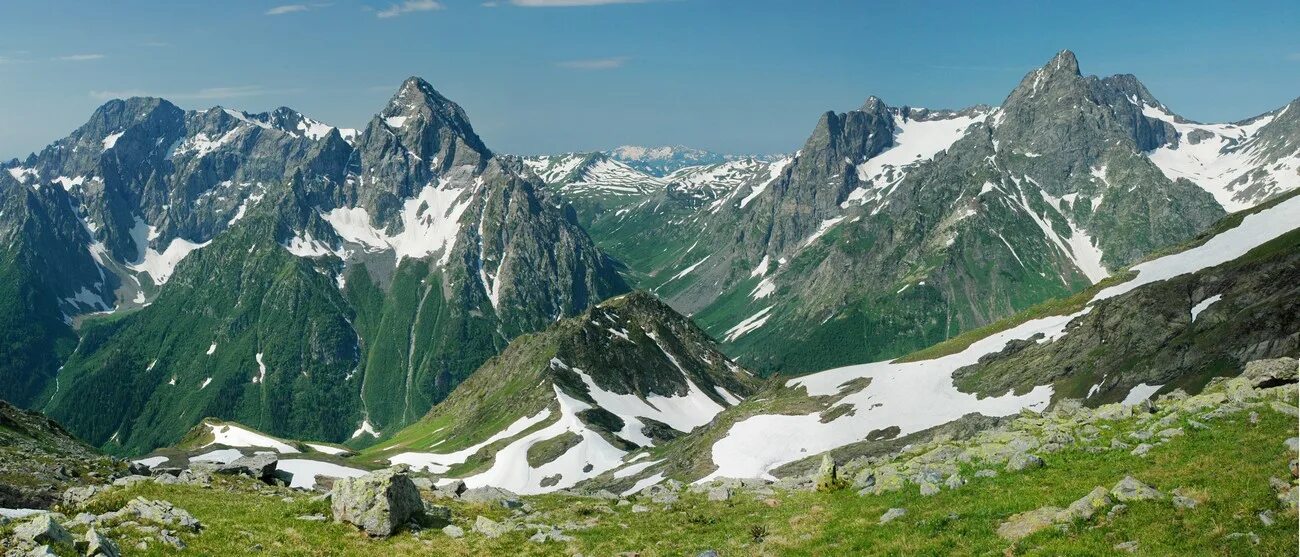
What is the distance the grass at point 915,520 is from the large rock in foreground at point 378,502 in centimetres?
67

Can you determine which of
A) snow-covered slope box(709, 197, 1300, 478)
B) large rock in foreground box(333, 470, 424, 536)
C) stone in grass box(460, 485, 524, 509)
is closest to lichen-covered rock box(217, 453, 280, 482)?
stone in grass box(460, 485, 524, 509)

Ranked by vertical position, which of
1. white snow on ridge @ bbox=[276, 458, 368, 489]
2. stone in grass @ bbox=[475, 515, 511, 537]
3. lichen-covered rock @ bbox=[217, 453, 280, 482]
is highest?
lichen-covered rock @ bbox=[217, 453, 280, 482]

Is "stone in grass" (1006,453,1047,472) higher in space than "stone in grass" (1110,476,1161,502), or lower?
lower

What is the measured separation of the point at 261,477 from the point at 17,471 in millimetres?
12948

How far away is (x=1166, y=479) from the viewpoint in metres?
32.1

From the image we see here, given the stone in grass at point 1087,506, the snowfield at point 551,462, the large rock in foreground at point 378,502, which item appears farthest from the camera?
the snowfield at point 551,462

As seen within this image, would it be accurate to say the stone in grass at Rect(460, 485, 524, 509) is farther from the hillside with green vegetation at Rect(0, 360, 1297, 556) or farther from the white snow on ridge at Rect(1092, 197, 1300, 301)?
the white snow on ridge at Rect(1092, 197, 1300, 301)

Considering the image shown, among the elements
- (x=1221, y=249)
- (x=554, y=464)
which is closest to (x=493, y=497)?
(x=554, y=464)

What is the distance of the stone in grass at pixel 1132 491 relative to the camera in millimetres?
30141

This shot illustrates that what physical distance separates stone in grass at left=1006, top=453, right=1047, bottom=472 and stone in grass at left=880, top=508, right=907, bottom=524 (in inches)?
282

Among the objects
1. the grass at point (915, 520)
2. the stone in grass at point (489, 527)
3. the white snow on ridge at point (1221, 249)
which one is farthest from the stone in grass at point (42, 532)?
the white snow on ridge at point (1221, 249)

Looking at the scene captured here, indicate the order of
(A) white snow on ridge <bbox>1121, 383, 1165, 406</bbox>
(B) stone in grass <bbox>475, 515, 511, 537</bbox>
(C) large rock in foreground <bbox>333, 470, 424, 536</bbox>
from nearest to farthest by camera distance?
1. (C) large rock in foreground <bbox>333, 470, 424, 536</bbox>
2. (B) stone in grass <bbox>475, 515, 511, 537</bbox>
3. (A) white snow on ridge <bbox>1121, 383, 1165, 406</bbox>

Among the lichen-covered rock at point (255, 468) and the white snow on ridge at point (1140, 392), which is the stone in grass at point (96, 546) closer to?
the lichen-covered rock at point (255, 468)

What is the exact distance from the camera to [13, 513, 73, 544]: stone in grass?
90.8 feet
